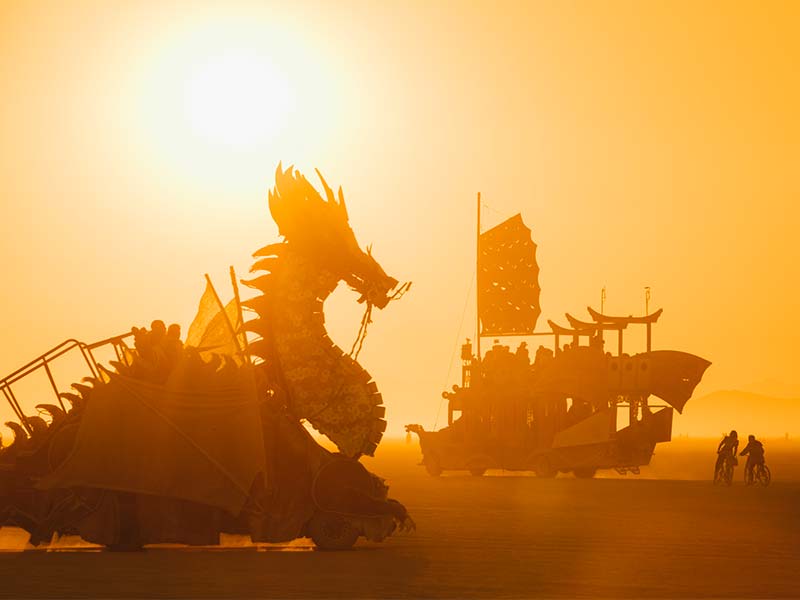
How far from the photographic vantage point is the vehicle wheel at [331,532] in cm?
1895

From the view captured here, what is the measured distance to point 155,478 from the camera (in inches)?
722

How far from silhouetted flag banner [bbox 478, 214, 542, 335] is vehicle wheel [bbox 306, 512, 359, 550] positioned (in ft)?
125

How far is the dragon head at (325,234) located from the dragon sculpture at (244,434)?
0.02 meters

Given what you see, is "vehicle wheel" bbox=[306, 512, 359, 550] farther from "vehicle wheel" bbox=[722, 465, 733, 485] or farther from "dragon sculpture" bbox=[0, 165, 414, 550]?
Result: "vehicle wheel" bbox=[722, 465, 733, 485]

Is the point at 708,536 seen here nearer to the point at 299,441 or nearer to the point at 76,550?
the point at 299,441

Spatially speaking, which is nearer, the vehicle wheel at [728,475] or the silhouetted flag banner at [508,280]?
the vehicle wheel at [728,475]

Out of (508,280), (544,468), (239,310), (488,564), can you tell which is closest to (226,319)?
(239,310)

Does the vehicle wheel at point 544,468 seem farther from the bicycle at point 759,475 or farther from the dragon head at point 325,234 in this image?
the dragon head at point 325,234

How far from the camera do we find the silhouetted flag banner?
56906 mm

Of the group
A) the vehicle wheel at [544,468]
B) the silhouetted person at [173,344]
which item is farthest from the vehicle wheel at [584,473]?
the silhouetted person at [173,344]

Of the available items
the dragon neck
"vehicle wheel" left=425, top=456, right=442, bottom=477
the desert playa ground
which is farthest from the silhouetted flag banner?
the dragon neck

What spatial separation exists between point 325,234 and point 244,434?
9.87 ft

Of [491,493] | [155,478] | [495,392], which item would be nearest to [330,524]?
[155,478]

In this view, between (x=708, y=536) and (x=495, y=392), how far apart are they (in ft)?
91.0
